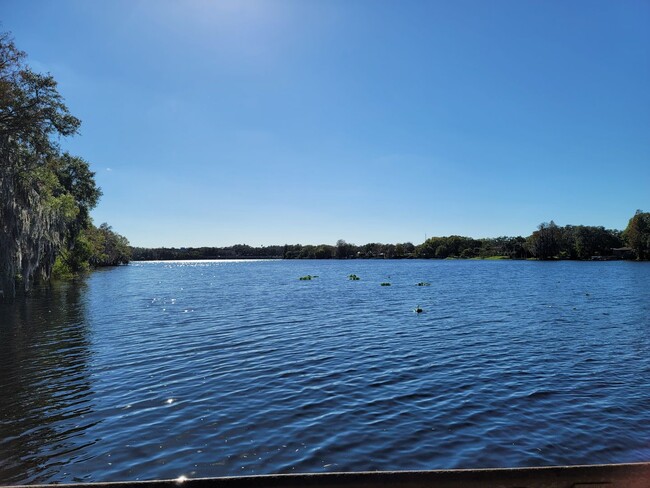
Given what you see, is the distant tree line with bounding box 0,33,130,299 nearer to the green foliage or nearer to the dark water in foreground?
the dark water in foreground

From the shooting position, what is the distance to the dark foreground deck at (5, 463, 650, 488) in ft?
11.2

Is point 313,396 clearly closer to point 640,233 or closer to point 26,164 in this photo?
point 26,164

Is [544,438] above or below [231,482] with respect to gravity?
below

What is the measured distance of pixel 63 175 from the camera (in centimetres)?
6116

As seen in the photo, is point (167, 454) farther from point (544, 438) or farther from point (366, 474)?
point (544, 438)

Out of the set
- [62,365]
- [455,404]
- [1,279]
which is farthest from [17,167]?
[455,404]

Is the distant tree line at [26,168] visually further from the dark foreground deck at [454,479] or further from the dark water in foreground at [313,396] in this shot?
the dark foreground deck at [454,479]

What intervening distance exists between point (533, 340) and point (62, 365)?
21.1 m

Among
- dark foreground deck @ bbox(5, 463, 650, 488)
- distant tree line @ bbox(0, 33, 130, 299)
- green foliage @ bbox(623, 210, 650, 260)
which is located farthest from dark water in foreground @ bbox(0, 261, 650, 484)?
green foliage @ bbox(623, 210, 650, 260)

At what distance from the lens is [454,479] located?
3.50 m

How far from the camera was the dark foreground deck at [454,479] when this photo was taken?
3428mm

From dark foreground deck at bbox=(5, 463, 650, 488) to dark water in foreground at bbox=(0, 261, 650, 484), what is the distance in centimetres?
462

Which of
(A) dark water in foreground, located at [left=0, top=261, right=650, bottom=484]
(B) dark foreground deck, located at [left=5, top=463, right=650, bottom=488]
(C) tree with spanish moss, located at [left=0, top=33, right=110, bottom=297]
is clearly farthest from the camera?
(C) tree with spanish moss, located at [left=0, top=33, right=110, bottom=297]

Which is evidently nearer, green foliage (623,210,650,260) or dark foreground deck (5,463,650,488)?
dark foreground deck (5,463,650,488)
